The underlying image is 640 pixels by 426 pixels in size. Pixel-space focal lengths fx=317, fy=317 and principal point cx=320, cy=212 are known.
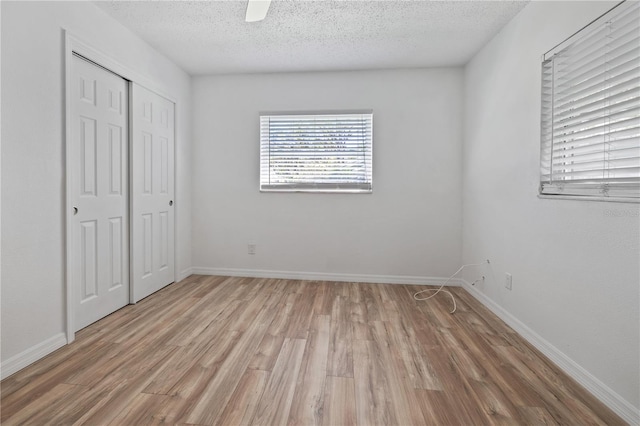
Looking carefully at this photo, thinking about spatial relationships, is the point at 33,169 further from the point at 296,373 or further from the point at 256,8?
the point at 296,373

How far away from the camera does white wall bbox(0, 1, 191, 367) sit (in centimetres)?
183

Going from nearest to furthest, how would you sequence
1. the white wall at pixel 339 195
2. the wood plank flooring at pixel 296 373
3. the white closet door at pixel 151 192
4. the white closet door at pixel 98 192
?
1. the wood plank flooring at pixel 296 373
2. the white closet door at pixel 98 192
3. the white closet door at pixel 151 192
4. the white wall at pixel 339 195

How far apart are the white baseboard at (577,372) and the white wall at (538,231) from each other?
0.01 meters

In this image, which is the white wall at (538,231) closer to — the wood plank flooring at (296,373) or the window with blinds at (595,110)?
the window with blinds at (595,110)

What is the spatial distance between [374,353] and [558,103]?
2.05 meters

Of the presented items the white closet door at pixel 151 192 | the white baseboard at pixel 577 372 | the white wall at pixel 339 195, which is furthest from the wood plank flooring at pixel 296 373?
the white wall at pixel 339 195

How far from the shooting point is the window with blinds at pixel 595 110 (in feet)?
5.13

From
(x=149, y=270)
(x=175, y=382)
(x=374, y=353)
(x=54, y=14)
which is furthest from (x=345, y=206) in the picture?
(x=54, y=14)

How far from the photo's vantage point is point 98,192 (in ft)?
8.41

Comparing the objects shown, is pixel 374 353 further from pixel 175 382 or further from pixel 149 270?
pixel 149 270

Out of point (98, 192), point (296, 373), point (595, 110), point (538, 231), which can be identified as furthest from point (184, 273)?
point (595, 110)

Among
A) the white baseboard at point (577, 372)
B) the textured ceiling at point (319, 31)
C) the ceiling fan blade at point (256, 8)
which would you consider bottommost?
the white baseboard at point (577, 372)

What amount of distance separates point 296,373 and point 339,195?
7.58 feet

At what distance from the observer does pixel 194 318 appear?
8.77ft
